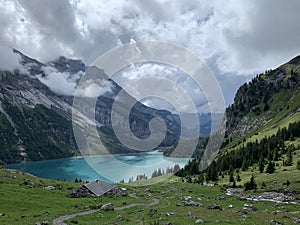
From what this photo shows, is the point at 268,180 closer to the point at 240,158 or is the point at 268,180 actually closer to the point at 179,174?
the point at 240,158

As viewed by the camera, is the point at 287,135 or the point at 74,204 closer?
the point at 74,204

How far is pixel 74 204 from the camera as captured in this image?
52.5 meters

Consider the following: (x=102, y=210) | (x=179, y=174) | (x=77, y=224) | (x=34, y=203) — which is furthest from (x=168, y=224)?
(x=179, y=174)

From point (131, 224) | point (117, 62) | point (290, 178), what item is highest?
point (117, 62)

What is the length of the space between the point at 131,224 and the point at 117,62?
23.4 meters

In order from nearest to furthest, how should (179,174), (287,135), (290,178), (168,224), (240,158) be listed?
(168,224)
(290,178)
(240,158)
(287,135)
(179,174)

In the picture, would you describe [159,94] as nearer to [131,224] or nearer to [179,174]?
[131,224]

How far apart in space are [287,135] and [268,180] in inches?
2882

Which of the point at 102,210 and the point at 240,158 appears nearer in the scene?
the point at 102,210

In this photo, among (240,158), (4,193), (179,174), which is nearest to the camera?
(4,193)

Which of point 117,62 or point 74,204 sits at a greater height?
point 117,62

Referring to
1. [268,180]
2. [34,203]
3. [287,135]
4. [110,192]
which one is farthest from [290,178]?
[287,135]

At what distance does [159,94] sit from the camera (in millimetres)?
50531

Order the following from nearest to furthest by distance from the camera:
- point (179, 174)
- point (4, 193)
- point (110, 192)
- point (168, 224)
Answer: point (168, 224) < point (4, 193) < point (110, 192) < point (179, 174)
